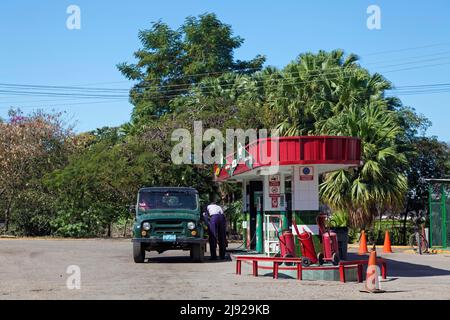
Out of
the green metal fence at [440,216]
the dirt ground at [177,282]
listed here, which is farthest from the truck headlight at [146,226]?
the green metal fence at [440,216]

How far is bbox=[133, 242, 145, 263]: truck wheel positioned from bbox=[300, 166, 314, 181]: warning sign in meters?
5.24

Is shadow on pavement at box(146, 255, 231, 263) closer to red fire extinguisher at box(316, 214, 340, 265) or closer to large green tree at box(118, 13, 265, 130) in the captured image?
red fire extinguisher at box(316, 214, 340, 265)

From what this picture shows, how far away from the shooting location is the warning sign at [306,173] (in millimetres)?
18125

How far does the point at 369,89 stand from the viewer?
123 ft

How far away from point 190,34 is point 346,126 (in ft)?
80.9

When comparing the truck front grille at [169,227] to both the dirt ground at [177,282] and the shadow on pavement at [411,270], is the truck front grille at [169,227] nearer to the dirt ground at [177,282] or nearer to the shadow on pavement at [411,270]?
the dirt ground at [177,282]

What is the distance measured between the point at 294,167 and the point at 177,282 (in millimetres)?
4930

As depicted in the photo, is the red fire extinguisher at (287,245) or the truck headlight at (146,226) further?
the truck headlight at (146,226)

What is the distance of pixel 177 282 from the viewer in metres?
14.9

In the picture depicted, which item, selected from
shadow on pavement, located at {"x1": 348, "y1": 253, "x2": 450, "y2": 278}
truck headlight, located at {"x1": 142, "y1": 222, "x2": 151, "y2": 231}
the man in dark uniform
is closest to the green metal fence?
shadow on pavement, located at {"x1": 348, "y1": 253, "x2": 450, "y2": 278}

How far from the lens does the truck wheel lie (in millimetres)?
20031
